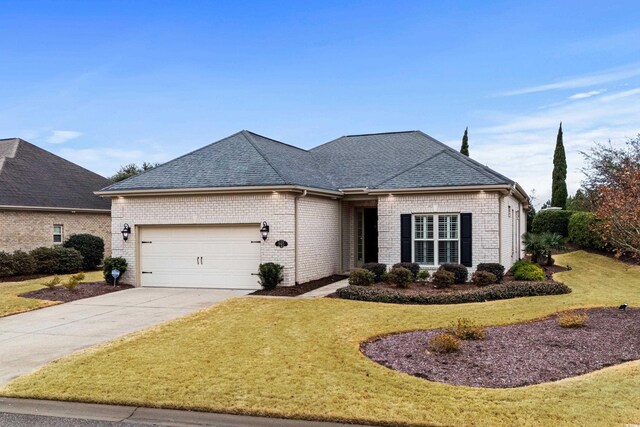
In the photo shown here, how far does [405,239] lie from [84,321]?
380 inches

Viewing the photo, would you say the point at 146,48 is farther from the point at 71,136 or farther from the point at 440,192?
the point at 71,136

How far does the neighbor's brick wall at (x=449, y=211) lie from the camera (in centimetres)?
1535

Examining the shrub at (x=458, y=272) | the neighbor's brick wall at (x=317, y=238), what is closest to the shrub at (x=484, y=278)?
the shrub at (x=458, y=272)

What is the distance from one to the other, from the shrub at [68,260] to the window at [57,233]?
1745mm

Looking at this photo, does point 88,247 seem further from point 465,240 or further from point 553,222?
point 553,222

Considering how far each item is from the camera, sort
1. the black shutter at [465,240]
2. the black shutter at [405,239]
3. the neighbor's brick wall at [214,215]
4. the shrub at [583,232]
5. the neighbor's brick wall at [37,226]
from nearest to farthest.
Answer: the neighbor's brick wall at [214,215], the black shutter at [465,240], the black shutter at [405,239], the neighbor's brick wall at [37,226], the shrub at [583,232]

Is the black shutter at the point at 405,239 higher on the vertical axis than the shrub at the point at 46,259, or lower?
higher

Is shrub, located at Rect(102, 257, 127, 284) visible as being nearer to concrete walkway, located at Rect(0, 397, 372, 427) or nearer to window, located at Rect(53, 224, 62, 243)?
window, located at Rect(53, 224, 62, 243)

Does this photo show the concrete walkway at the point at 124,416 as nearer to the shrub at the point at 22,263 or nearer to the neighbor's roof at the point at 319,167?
the neighbor's roof at the point at 319,167

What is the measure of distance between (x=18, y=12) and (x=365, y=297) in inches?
566

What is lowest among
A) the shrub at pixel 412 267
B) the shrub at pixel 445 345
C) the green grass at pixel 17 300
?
the green grass at pixel 17 300

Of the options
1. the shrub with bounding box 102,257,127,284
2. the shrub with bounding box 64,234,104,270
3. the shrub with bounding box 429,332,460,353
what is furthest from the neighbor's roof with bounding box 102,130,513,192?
the shrub with bounding box 429,332,460,353

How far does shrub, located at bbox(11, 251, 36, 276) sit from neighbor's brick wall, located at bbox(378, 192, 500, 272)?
14.4 metres

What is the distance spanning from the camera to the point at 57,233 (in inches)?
919
